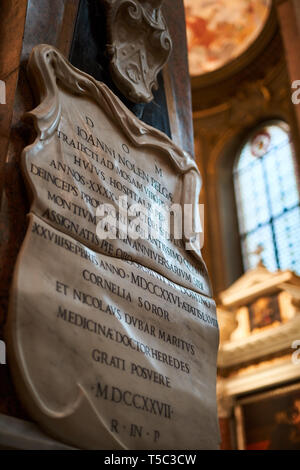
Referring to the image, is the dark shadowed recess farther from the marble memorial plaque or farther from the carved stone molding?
the marble memorial plaque

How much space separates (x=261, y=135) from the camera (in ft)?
41.1

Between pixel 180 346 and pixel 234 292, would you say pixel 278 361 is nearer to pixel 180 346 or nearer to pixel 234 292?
pixel 234 292

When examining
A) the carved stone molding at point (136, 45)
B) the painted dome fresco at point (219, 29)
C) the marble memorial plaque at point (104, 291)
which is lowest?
the marble memorial plaque at point (104, 291)

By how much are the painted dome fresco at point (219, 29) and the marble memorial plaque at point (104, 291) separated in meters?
10.5

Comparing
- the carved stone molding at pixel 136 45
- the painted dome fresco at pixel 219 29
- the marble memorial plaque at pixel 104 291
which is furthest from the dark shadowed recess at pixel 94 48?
the painted dome fresco at pixel 219 29

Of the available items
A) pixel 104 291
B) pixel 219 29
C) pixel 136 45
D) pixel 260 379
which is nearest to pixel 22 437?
pixel 104 291

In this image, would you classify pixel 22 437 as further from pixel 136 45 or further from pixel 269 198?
pixel 269 198

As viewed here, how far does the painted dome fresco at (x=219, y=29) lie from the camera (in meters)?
12.9

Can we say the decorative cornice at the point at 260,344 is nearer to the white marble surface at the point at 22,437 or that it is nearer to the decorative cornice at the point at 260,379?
the decorative cornice at the point at 260,379

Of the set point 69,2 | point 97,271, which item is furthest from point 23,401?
point 69,2

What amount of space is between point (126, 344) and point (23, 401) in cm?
58

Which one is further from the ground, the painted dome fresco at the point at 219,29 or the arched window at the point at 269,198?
the painted dome fresco at the point at 219,29

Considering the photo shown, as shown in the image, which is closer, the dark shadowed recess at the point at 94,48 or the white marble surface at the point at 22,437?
the white marble surface at the point at 22,437

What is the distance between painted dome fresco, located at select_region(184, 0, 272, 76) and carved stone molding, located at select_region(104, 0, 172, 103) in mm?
9813
